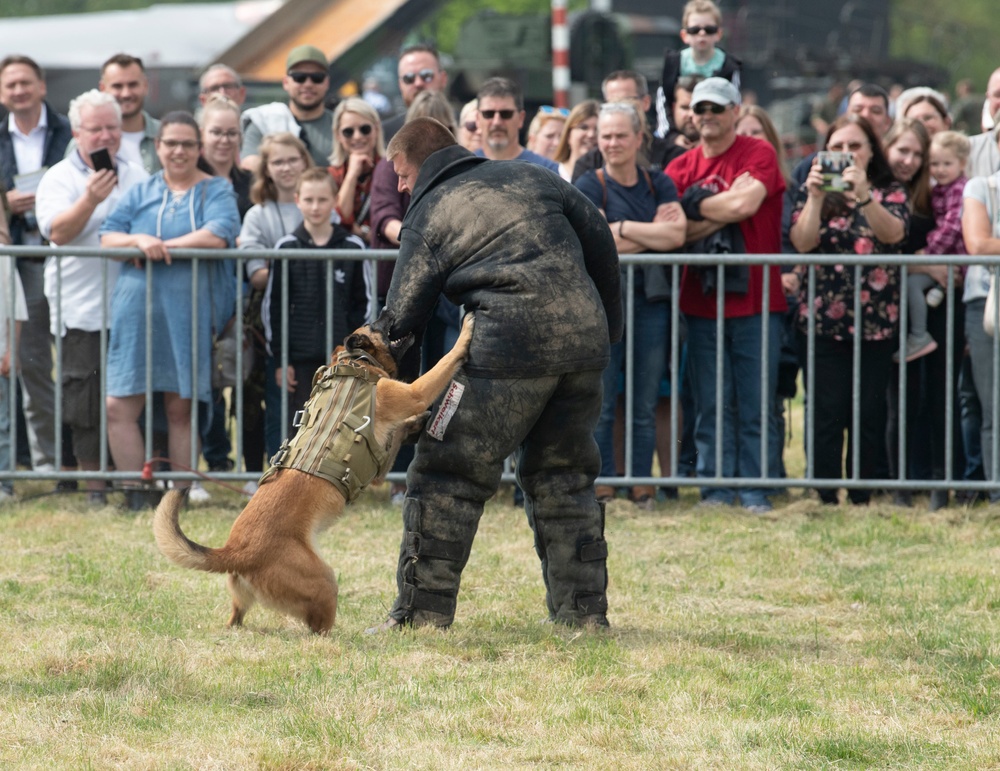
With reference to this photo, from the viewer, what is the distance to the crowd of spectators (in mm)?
7926

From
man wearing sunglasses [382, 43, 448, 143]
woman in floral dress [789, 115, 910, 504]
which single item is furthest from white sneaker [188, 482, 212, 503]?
woman in floral dress [789, 115, 910, 504]

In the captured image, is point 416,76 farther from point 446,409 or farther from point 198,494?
point 446,409

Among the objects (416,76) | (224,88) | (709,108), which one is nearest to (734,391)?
(709,108)

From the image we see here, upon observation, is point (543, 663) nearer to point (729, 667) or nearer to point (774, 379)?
point (729, 667)

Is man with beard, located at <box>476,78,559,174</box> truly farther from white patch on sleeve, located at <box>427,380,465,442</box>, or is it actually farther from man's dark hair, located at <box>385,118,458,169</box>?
white patch on sleeve, located at <box>427,380,465,442</box>

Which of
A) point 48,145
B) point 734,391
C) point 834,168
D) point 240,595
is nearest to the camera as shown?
point 240,595

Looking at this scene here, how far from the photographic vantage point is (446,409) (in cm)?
517

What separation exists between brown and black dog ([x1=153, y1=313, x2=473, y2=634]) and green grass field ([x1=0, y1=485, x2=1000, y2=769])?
19cm

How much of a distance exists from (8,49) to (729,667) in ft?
86.3

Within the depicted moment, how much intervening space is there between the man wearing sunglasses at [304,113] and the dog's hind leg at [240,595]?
4.52m

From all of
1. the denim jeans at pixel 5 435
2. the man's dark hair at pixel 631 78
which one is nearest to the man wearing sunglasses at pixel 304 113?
the man's dark hair at pixel 631 78

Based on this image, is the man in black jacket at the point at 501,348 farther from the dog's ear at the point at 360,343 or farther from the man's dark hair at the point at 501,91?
the man's dark hair at the point at 501,91

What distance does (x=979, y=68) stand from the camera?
4244 cm

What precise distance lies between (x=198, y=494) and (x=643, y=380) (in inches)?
107
